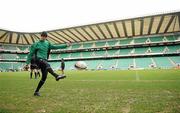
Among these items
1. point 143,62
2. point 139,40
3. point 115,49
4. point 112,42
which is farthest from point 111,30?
point 143,62

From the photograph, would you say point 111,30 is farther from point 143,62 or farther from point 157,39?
point 157,39

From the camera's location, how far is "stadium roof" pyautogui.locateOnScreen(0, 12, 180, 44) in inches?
1871

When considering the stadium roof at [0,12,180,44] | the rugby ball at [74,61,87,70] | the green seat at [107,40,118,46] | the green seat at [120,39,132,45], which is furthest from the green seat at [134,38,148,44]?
the rugby ball at [74,61,87,70]

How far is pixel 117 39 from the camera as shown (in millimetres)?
62188

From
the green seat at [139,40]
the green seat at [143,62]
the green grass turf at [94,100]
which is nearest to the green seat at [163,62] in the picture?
the green seat at [143,62]

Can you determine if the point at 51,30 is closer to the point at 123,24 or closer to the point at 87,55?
the point at 87,55

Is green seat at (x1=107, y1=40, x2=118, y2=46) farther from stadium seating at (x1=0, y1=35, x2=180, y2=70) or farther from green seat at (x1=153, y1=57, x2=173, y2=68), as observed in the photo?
green seat at (x1=153, y1=57, x2=173, y2=68)

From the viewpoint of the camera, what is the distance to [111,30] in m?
56.1

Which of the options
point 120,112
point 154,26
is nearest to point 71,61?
point 154,26

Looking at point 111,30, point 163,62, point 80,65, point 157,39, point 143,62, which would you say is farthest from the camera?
point 80,65

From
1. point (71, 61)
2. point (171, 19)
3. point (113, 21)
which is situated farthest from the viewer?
point (71, 61)

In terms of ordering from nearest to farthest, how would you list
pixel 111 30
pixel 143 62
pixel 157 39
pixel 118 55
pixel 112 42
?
pixel 143 62, pixel 157 39, pixel 111 30, pixel 118 55, pixel 112 42

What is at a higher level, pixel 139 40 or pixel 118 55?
pixel 139 40

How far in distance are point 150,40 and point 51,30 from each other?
2710 centimetres
